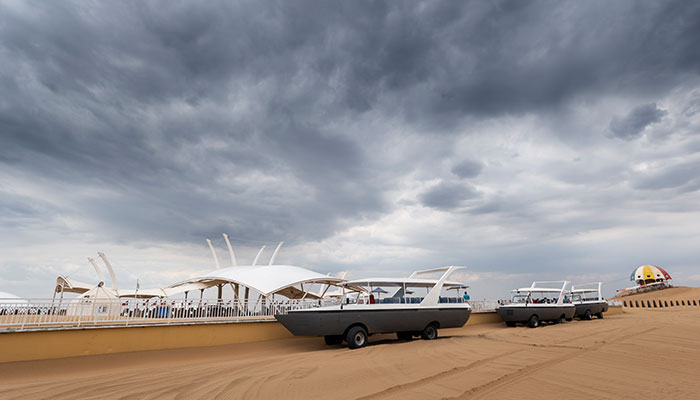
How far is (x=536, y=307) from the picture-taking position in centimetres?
1981

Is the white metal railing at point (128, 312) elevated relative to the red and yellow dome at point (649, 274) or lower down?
lower down

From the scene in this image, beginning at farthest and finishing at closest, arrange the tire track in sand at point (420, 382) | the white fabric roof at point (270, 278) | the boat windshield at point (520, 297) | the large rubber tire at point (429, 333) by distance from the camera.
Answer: the white fabric roof at point (270, 278), the boat windshield at point (520, 297), the large rubber tire at point (429, 333), the tire track in sand at point (420, 382)

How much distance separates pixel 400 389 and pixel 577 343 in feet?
27.8

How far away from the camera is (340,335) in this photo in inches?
501

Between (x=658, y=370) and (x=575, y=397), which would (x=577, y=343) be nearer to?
(x=658, y=370)

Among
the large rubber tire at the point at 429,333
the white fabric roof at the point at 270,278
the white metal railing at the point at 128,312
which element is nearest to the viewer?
the white metal railing at the point at 128,312

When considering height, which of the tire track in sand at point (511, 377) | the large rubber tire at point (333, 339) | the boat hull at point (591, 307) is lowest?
the tire track in sand at point (511, 377)

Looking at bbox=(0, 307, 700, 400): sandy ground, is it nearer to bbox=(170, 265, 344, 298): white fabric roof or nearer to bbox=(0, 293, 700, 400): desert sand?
bbox=(0, 293, 700, 400): desert sand

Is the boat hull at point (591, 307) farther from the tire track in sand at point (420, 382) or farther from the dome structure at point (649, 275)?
the dome structure at point (649, 275)

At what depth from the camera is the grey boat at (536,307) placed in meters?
19.5

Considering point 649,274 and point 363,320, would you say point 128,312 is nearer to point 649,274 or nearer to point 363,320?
point 363,320

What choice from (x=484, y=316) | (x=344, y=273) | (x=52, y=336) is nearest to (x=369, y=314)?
(x=52, y=336)

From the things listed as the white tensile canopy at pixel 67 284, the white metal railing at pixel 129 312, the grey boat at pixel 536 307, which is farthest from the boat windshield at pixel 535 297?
the white tensile canopy at pixel 67 284

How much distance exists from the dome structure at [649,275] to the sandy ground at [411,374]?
155ft
